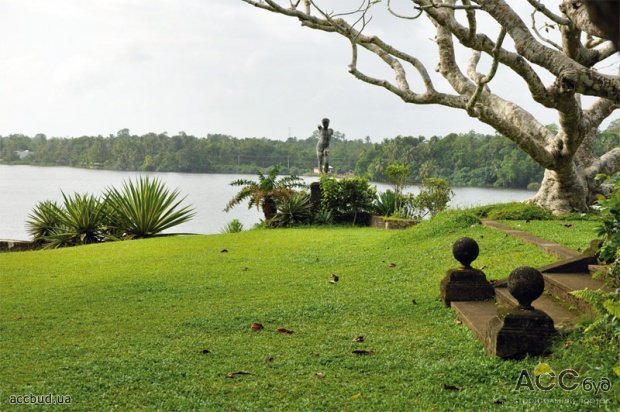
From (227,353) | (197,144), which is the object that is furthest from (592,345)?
(197,144)

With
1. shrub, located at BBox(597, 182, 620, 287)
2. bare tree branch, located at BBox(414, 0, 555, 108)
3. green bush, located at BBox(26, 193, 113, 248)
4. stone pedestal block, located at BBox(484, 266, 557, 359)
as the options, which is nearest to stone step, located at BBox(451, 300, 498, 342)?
stone pedestal block, located at BBox(484, 266, 557, 359)

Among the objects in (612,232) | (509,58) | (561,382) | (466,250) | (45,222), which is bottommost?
(45,222)

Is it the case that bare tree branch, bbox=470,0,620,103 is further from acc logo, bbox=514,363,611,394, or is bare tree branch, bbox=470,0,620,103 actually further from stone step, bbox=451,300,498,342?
acc logo, bbox=514,363,611,394

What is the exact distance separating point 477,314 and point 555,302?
0.64 m

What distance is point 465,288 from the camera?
5.89 m

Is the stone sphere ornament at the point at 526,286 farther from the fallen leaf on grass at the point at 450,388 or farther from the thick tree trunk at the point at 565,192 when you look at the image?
the thick tree trunk at the point at 565,192

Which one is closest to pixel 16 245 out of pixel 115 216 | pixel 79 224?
pixel 79 224

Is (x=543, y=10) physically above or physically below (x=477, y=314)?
above

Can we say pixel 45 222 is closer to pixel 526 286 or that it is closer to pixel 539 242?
pixel 539 242

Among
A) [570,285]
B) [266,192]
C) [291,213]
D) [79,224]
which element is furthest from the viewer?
[266,192]

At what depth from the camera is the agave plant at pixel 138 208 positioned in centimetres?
1439

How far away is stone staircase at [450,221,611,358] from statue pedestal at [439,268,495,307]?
74 millimetres

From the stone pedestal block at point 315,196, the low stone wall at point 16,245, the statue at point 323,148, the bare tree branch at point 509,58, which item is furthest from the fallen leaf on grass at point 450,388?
the statue at point 323,148

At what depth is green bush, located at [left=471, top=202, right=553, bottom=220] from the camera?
11.7 m
